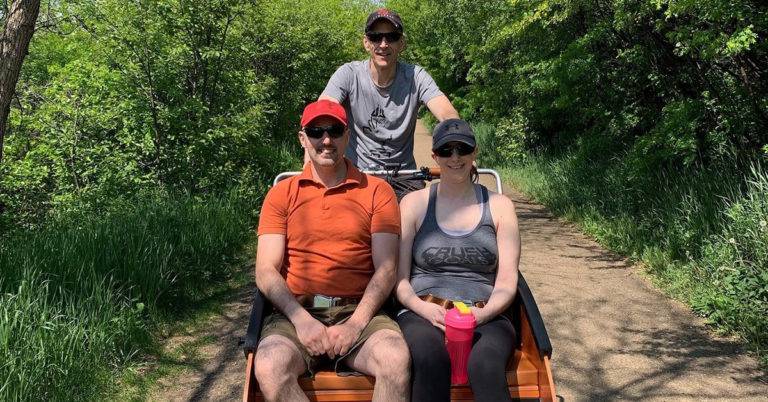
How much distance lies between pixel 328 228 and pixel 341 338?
524 mm

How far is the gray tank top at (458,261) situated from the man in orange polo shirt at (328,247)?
0.18m

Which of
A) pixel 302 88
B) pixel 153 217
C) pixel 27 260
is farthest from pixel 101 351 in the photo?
pixel 302 88

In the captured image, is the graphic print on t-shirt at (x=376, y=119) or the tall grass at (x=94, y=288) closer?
the tall grass at (x=94, y=288)

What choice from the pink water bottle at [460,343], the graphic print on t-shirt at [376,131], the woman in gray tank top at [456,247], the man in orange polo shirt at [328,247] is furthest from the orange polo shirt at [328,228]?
the graphic print on t-shirt at [376,131]

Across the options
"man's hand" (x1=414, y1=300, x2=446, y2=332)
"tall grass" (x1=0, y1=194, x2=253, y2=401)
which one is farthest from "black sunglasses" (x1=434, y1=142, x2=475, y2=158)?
"tall grass" (x1=0, y1=194, x2=253, y2=401)

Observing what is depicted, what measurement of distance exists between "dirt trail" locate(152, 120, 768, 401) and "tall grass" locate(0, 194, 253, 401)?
0.39 meters

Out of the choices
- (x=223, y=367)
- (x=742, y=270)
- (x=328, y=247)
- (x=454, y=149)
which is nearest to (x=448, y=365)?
(x=328, y=247)

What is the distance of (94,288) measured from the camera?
399 centimetres

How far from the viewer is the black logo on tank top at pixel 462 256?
291 cm

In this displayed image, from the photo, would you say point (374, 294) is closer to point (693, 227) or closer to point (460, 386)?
point (460, 386)

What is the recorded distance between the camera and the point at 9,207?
10117 millimetres

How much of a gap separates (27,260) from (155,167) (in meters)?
3.73

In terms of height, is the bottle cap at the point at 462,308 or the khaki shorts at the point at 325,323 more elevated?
the bottle cap at the point at 462,308

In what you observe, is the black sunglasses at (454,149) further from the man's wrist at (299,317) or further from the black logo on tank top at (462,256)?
the man's wrist at (299,317)
